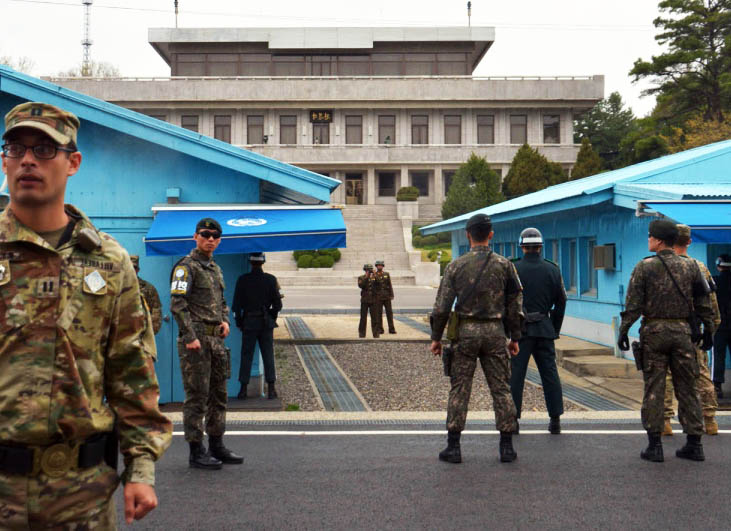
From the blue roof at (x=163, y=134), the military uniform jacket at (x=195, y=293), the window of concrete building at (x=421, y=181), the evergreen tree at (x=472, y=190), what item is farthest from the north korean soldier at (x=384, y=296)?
the window of concrete building at (x=421, y=181)

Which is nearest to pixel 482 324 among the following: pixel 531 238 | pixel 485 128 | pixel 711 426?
pixel 531 238

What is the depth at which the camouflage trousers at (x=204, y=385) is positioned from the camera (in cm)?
606

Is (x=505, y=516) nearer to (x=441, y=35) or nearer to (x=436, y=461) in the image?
(x=436, y=461)

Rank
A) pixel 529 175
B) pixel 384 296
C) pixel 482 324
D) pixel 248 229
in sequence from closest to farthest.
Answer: pixel 482 324
pixel 248 229
pixel 384 296
pixel 529 175

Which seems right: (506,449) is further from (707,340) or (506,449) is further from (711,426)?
(711,426)

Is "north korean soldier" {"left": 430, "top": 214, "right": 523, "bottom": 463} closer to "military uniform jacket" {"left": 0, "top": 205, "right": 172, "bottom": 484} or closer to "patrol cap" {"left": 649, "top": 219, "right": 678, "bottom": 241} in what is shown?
"patrol cap" {"left": 649, "top": 219, "right": 678, "bottom": 241}

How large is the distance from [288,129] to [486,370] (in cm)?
5303

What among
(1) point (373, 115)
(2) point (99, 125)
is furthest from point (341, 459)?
(1) point (373, 115)

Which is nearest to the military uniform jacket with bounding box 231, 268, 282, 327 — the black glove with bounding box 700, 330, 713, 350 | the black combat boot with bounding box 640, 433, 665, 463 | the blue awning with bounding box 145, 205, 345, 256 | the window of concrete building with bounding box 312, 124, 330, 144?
the blue awning with bounding box 145, 205, 345, 256

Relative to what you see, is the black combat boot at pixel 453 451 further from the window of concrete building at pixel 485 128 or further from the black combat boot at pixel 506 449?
the window of concrete building at pixel 485 128

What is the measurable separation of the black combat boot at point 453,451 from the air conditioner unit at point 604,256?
7.46 meters

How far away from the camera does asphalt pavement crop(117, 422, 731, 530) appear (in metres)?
4.81

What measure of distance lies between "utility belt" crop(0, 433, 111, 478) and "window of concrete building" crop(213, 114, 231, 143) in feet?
187

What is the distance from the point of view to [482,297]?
21.1 ft
